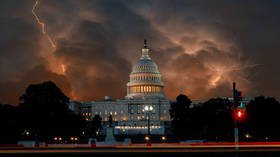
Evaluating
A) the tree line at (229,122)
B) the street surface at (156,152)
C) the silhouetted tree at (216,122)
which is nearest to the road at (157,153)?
the street surface at (156,152)

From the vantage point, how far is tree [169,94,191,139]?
443ft

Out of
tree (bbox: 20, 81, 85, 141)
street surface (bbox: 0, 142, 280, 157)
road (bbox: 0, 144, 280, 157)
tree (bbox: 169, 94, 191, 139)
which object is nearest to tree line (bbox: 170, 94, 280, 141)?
tree (bbox: 169, 94, 191, 139)

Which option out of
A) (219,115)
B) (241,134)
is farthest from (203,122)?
(241,134)

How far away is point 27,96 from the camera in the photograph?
105562 millimetres

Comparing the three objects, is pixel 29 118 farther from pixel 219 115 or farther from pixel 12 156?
pixel 12 156

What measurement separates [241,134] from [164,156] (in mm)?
59155

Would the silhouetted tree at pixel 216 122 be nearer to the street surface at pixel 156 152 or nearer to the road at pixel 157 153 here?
the street surface at pixel 156 152

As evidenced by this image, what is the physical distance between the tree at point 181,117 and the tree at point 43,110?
32.3 m

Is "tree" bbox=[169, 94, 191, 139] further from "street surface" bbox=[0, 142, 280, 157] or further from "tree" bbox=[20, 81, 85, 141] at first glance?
"street surface" bbox=[0, 142, 280, 157]

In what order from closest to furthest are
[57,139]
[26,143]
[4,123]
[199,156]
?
[199,156]
[26,143]
[4,123]
[57,139]

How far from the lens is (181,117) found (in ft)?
473

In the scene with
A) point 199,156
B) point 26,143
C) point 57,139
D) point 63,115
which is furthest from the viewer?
point 57,139

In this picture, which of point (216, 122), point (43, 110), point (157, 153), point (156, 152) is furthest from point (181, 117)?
point (157, 153)

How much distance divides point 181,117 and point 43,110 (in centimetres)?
4754
